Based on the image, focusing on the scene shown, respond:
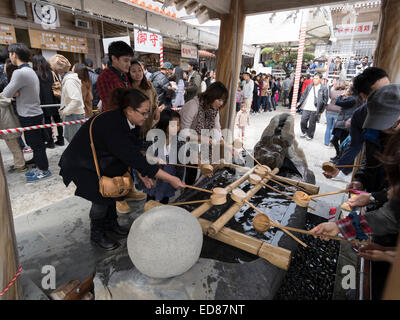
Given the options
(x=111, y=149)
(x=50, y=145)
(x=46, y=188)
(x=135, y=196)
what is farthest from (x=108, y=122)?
(x=50, y=145)

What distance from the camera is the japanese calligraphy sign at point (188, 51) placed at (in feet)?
36.9

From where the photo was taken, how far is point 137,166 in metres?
2.07

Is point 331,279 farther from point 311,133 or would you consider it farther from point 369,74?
point 311,133

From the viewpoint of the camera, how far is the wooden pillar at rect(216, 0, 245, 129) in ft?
12.4

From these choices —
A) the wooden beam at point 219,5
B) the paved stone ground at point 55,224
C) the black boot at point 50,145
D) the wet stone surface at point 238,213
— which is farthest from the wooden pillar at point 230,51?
the black boot at point 50,145

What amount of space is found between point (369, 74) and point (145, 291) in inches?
106

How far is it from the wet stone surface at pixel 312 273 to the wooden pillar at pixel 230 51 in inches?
98.7

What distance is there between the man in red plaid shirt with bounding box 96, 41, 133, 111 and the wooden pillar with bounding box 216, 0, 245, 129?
5.93 ft

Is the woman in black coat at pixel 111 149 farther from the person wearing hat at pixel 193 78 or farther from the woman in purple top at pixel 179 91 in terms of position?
the woman in purple top at pixel 179 91

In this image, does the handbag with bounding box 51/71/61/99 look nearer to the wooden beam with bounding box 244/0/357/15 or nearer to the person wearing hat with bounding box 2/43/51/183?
the person wearing hat with bounding box 2/43/51/183

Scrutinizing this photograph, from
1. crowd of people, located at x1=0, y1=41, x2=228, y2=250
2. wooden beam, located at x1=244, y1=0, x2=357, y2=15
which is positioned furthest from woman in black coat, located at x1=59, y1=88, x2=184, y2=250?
A: wooden beam, located at x1=244, y1=0, x2=357, y2=15

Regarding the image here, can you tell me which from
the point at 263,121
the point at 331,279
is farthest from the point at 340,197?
the point at 263,121

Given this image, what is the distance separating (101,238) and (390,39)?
13.4 feet

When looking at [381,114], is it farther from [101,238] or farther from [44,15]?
[44,15]
